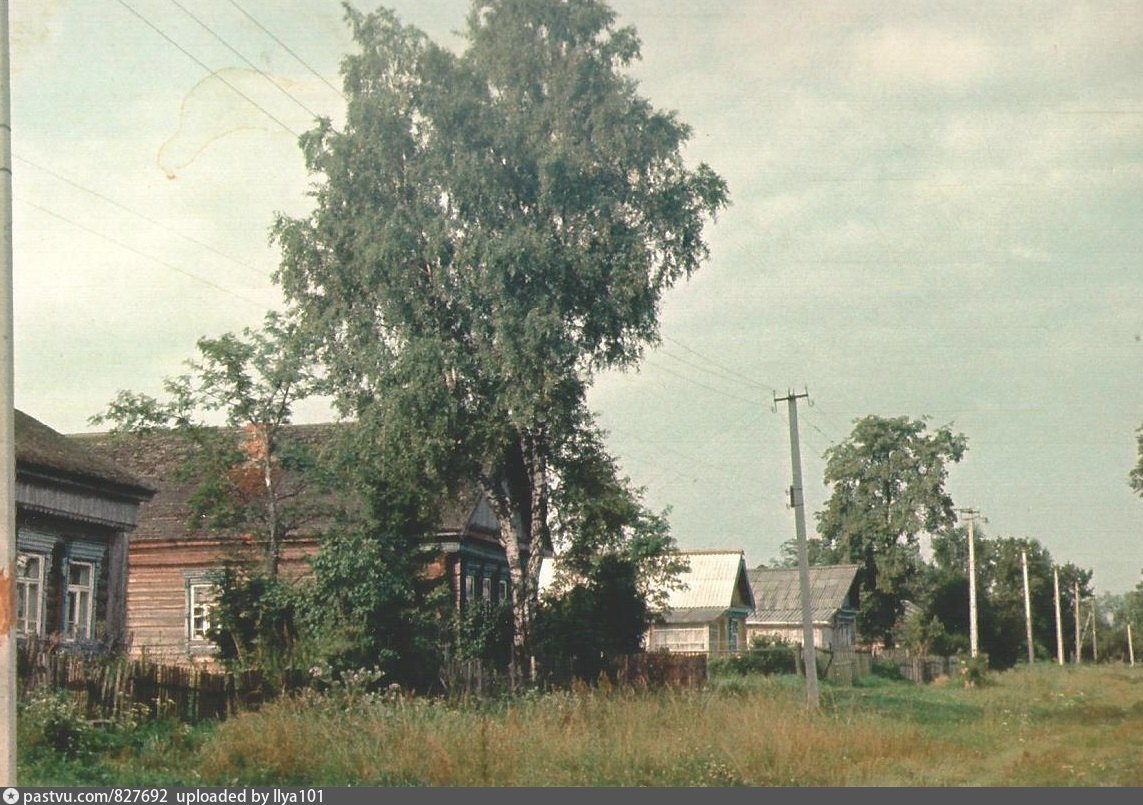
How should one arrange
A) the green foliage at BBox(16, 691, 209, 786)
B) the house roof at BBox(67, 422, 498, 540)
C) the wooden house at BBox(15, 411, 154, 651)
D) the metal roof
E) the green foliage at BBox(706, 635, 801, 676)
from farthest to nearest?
the metal roof, the green foliage at BBox(706, 635, 801, 676), the house roof at BBox(67, 422, 498, 540), the wooden house at BBox(15, 411, 154, 651), the green foliage at BBox(16, 691, 209, 786)

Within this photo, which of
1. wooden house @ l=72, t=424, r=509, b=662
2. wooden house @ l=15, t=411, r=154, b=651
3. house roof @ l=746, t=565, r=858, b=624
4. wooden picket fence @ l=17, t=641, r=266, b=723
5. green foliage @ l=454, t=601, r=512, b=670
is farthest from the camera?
house roof @ l=746, t=565, r=858, b=624

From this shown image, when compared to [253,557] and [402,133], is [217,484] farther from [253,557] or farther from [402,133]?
[402,133]

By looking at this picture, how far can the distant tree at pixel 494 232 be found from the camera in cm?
2898

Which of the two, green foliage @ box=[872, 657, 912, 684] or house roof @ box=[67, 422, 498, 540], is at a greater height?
house roof @ box=[67, 422, 498, 540]

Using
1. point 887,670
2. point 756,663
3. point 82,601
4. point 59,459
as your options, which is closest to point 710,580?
point 887,670

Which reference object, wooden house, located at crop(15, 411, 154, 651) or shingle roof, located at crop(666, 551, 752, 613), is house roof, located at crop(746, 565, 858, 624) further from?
wooden house, located at crop(15, 411, 154, 651)

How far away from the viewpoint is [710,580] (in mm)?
60875

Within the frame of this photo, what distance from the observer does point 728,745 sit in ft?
53.6

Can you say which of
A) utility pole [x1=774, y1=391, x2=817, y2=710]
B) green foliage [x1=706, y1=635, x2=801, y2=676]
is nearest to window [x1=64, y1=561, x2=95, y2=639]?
utility pole [x1=774, y1=391, x2=817, y2=710]

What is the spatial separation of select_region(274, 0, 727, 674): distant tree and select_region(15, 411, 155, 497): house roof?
4974 millimetres

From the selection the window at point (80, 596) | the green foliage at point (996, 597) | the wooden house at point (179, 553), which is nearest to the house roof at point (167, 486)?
the wooden house at point (179, 553)

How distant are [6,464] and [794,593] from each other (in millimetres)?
62535

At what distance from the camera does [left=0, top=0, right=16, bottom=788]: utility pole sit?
11.1 metres

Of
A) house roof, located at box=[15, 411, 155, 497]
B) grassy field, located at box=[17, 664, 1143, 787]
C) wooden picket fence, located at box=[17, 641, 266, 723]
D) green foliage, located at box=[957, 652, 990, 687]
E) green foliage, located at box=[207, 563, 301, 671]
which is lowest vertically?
green foliage, located at box=[957, 652, 990, 687]
